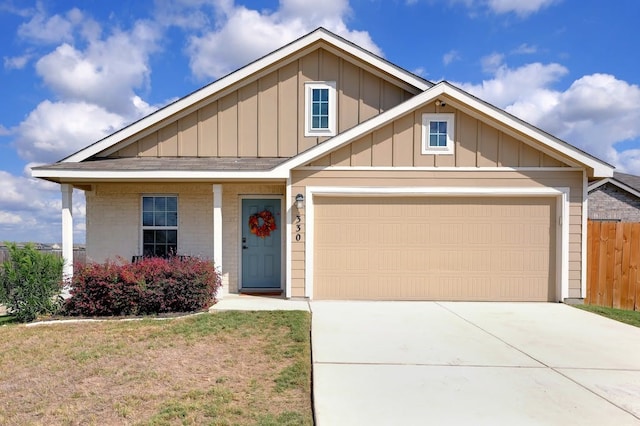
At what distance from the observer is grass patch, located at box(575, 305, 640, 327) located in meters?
7.20

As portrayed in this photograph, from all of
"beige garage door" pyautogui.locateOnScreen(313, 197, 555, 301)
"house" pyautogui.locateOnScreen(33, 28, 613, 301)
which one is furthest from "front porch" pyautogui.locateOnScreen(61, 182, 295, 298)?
"beige garage door" pyautogui.locateOnScreen(313, 197, 555, 301)

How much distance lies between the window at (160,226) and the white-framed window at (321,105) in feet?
12.5

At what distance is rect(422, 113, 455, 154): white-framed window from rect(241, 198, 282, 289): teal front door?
366 cm

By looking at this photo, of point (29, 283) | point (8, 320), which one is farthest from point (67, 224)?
point (8, 320)

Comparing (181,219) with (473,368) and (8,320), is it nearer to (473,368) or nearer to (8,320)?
(8,320)

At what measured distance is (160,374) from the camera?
4348 mm

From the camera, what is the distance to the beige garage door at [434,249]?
27.6ft

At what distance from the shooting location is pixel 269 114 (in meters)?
9.46

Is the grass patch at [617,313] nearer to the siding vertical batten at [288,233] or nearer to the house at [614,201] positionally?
the siding vertical batten at [288,233]

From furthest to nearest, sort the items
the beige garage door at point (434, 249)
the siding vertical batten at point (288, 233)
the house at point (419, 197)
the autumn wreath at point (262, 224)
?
1. the autumn wreath at point (262, 224)
2. the beige garage door at point (434, 249)
3. the siding vertical batten at point (288, 233)
4. the house at point (419, 197)

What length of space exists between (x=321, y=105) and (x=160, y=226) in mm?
4839

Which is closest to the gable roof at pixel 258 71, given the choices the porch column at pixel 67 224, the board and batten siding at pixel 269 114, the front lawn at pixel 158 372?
the board and batten siding at pixel 269 114

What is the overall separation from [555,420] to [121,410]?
3.82 metres

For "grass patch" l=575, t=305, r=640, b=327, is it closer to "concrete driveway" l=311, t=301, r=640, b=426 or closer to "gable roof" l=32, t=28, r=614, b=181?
"concrete driveway" l=311, t=301, r=640, b=426
